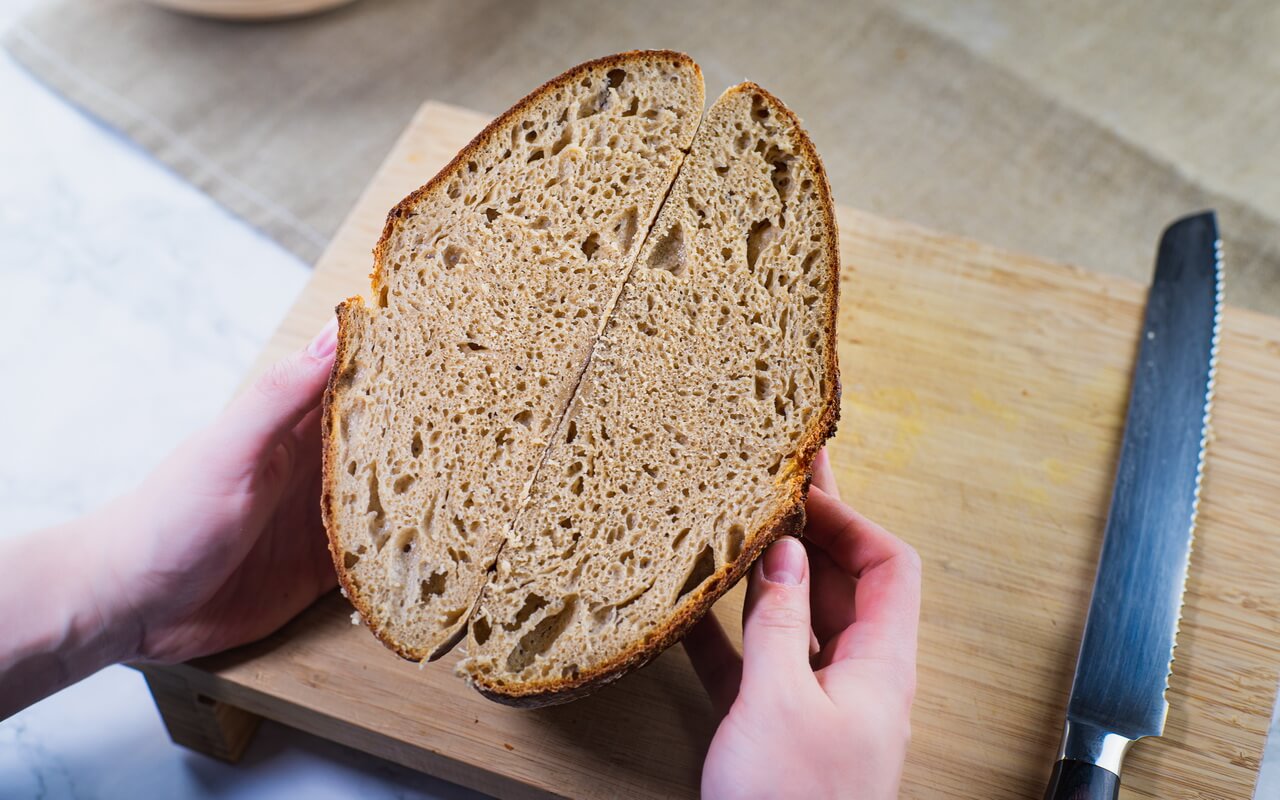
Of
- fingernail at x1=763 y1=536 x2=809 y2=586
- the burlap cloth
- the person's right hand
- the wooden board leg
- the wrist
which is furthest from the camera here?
the burlap cloth

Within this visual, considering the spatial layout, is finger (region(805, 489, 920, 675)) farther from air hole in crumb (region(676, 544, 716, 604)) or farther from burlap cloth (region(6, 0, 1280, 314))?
burlap cloth (region(6, 0, 1280, 314))

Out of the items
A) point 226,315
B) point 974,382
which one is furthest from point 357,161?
point 974,382

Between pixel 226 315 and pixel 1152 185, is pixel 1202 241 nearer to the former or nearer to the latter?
pixel 1152 185

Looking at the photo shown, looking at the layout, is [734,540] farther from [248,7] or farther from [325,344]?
[248,7]

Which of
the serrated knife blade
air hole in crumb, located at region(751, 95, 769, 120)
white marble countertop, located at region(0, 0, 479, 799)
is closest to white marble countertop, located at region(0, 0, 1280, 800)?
white marble countertop, located at region(0, 0, 479, 799)

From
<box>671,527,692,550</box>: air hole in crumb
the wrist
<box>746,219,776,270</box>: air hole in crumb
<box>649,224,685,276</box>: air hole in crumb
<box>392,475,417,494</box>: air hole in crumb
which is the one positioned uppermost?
<box>746,219,776,270</box>: air hole in crumb

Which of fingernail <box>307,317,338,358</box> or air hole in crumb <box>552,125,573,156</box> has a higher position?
air hole in crumb <box>552,125,573,156</box>

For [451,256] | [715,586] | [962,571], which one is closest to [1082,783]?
[962,571]
